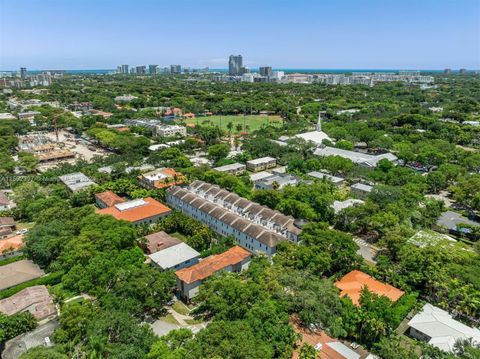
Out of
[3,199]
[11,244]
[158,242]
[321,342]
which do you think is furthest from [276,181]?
[3,199]

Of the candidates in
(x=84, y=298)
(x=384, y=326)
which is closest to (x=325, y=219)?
(x=384, y=326)

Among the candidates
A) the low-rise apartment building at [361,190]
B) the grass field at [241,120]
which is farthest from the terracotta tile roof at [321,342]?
the grass field at [241,120]

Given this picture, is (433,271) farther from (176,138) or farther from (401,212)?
(176,138)

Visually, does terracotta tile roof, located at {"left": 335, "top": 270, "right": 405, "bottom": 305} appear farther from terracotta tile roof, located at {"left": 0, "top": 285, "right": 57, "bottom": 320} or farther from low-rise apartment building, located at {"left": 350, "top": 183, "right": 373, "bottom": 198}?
terracotta tile roof, located at {"left": 0, "top": 285, "right": 57, "bottom": 320}

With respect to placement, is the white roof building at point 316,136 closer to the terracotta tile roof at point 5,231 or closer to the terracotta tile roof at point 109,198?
A: the terracotta tile roof at point 109,198

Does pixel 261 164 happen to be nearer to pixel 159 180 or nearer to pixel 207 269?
pixel 159 180
